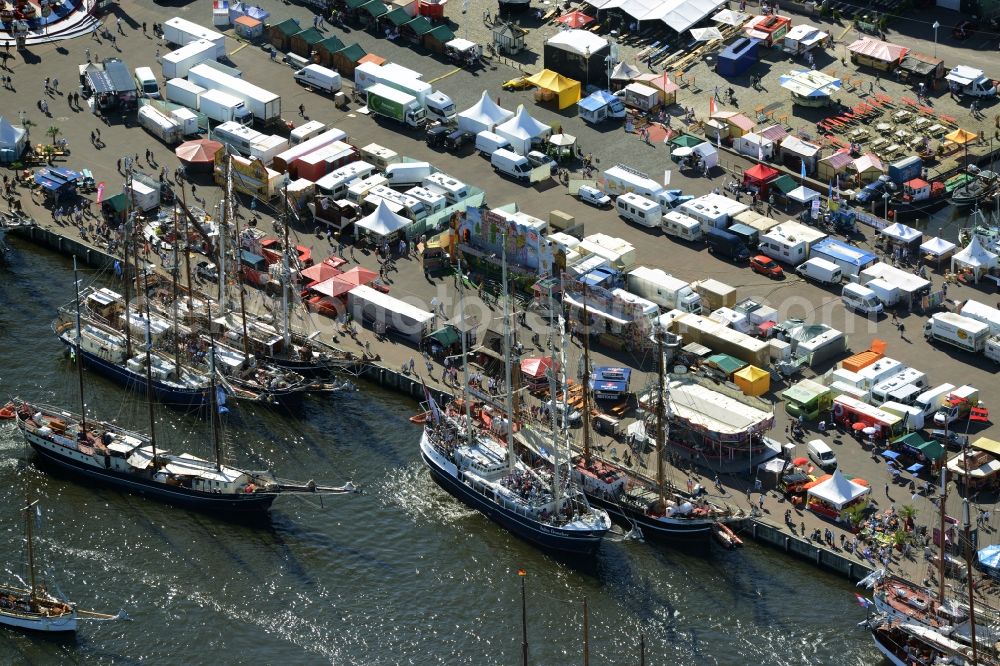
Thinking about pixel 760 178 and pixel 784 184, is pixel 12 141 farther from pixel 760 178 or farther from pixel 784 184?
pixel 784 184

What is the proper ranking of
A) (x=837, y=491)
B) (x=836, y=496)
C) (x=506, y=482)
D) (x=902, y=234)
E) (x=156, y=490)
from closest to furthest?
(x=836, y=496), (x=837, y=491), (x=506, y=482), (x=156, y=490), (x=902, y=234)

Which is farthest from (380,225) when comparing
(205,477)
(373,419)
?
(205,477)

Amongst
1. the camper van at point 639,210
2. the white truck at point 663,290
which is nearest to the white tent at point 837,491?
the white truck at point 663,290

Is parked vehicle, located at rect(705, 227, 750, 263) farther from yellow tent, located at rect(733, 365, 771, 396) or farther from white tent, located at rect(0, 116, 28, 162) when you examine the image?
white tent, located at rect(0, 116, 28, 162)

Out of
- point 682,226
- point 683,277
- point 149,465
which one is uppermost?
point 682,226

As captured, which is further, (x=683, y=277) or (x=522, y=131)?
(x=522, y=131)

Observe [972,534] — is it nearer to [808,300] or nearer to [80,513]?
[808,300]

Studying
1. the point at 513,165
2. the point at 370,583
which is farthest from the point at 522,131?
the point at 370,583
